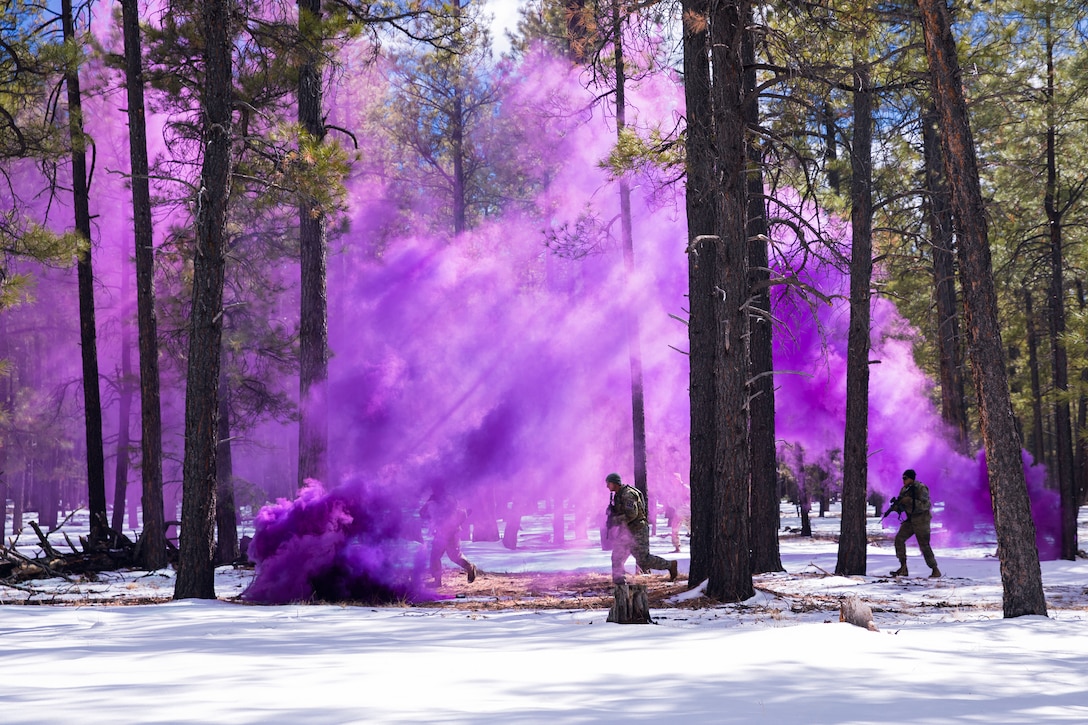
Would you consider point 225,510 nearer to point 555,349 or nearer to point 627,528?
point 627,528

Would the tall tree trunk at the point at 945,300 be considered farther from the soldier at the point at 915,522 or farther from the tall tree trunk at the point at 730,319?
the tall tree trunk at the point at 730,319

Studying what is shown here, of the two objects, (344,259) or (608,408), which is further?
(344,259)

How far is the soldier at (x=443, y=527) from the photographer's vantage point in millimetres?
13953

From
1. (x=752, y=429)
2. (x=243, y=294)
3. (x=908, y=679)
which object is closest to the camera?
(x=908, y=679)

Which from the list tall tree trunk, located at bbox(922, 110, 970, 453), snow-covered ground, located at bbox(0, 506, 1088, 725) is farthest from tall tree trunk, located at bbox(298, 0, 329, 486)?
tall tree trunk, located at bbox(922, 110, 970, 453)

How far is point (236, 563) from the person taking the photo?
1670 cm

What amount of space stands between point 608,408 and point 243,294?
9.51 metres

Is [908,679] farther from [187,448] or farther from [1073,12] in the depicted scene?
[1073,12]

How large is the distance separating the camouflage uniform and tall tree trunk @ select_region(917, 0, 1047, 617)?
17.8 feet

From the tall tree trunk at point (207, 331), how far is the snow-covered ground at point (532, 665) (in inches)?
27.2

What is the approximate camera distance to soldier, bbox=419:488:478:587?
45.8 feet

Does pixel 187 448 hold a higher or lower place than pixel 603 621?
higher

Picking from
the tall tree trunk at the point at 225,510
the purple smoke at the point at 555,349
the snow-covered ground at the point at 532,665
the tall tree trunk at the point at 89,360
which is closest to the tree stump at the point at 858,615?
the snow-covered ground at the point at 532,665

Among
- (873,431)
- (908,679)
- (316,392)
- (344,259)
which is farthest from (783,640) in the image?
(344,259)
